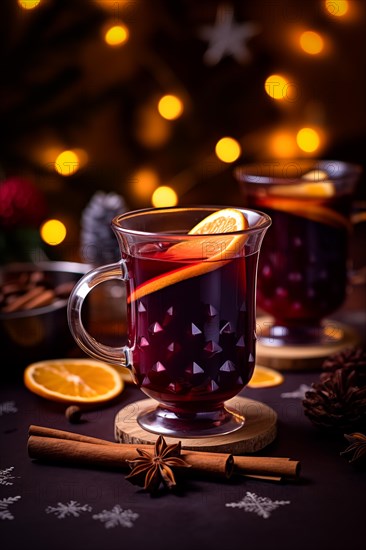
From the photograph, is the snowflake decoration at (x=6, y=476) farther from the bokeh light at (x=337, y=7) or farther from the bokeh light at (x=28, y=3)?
the bokeh light at (x=337, y=7)

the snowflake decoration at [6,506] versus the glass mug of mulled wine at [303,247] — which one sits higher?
the glass mug of mulled wine at [303,247]

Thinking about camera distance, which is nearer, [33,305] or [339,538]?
[339,538]

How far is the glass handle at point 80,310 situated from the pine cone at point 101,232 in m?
0.87

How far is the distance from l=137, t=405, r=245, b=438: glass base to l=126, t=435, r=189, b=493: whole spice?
0.31ft

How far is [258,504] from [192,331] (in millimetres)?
Result: 288

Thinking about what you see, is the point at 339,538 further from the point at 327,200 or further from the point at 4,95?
the point at 4,95

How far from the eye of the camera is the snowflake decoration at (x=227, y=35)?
2.88 metres

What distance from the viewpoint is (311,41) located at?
2922 millimetres

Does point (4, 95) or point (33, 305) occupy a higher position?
point (4, 95)

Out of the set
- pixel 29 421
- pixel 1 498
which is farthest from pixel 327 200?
pixel 1 498

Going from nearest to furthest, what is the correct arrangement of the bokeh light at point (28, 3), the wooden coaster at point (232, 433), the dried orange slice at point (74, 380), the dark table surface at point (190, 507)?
the dark table surface at point (190, 507), the wooden coaster at point (232, 433), the dried orange slice at point (74, 380), the bokeh light at point (28, 3)

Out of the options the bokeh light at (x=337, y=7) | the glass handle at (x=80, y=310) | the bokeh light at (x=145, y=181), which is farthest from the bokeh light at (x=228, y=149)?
the glass handle at (x=80, y=310)

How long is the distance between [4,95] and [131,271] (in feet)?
5.44

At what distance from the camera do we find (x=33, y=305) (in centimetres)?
186
